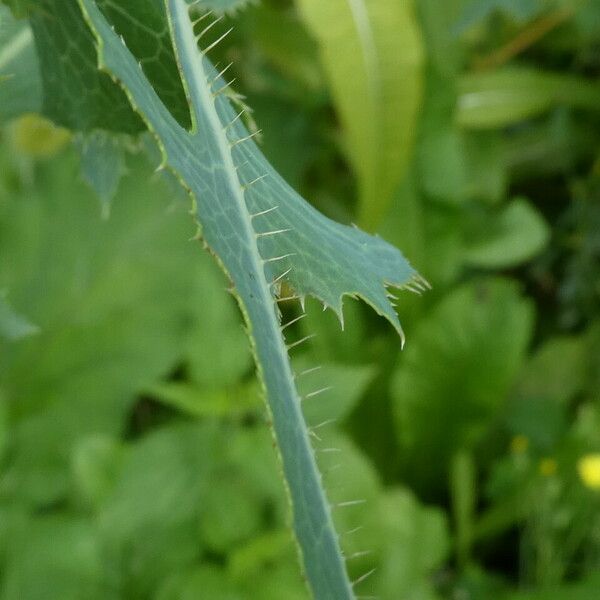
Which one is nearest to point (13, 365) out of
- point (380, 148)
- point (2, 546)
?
point (2, 546)

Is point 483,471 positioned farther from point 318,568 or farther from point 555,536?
point 318,568

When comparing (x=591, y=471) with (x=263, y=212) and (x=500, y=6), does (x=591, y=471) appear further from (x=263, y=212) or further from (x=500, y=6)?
(x=263, y=212)

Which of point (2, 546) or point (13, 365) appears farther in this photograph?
point (13, 365)

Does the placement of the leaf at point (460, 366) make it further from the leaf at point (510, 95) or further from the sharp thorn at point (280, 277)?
the sharp thorn at point (280, 277)

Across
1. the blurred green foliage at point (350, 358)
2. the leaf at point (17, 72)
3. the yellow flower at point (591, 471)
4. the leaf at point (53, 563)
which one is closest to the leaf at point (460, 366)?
the blurred green foliage at point (350, 358)

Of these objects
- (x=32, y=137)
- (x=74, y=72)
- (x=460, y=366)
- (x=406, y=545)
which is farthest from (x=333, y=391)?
(x=74, y=72)

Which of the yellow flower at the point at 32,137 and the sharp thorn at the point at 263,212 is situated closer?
the sharp thorn at the point at 263,212
